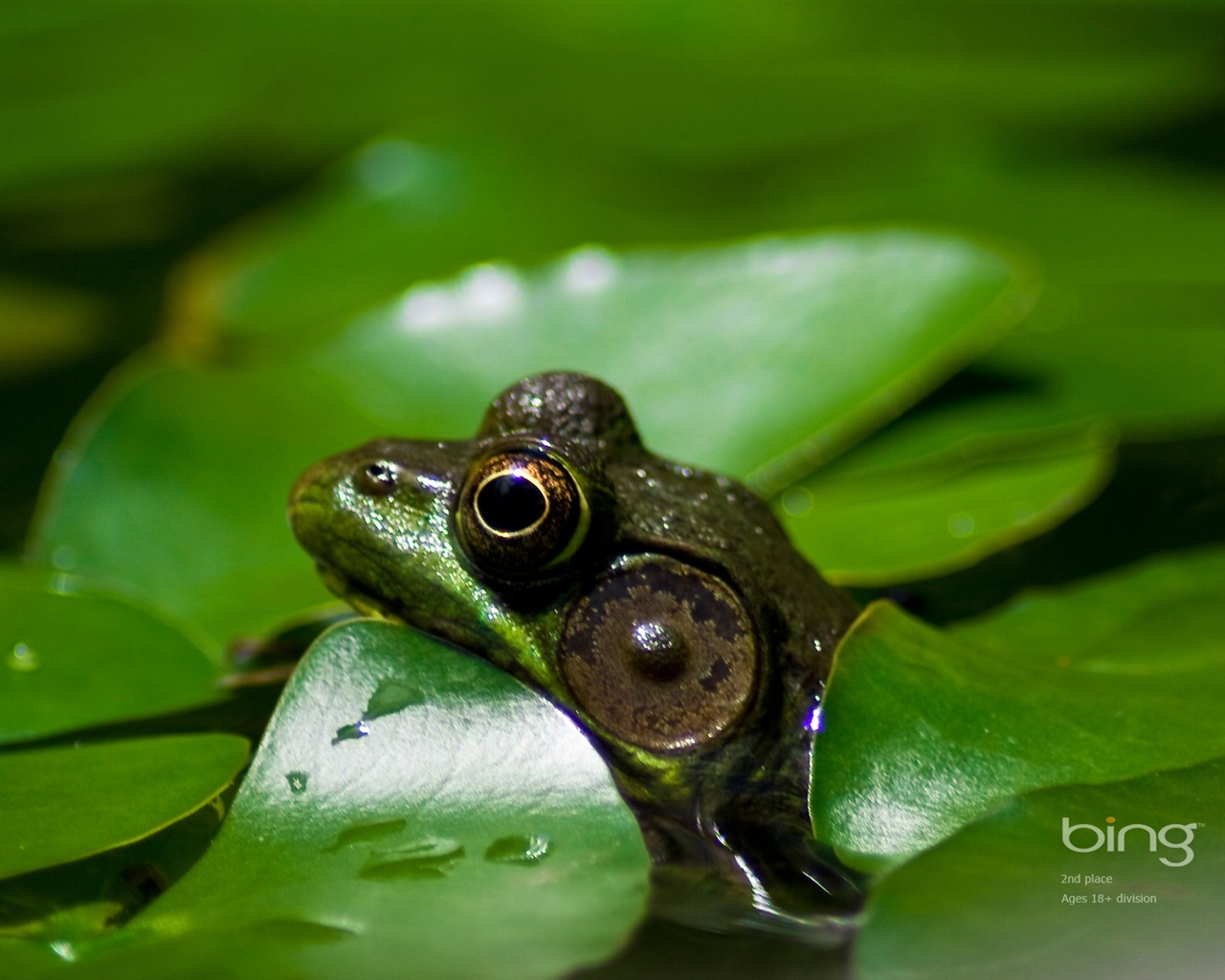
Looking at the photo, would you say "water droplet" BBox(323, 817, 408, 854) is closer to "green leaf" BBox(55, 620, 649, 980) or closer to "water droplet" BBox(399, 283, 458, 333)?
"green leaf" BBox(55, 620, 649, 980)

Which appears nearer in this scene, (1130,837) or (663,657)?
(1130,837)

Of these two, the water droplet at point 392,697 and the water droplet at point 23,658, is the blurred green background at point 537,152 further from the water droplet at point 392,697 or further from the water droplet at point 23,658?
the water droplet at point 392,697

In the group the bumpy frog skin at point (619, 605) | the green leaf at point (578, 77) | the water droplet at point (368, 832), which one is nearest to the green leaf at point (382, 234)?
the green leaf at point (578, 77)

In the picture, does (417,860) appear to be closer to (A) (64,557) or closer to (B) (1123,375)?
(A) (64,557)

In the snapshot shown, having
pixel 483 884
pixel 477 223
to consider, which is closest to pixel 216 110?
pixel 477 223

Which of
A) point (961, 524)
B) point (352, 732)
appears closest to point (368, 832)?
point (352, 732)

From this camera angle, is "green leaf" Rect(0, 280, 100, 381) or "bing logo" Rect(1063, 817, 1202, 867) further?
"green leaf" Rect(0, 280, 100, 381)

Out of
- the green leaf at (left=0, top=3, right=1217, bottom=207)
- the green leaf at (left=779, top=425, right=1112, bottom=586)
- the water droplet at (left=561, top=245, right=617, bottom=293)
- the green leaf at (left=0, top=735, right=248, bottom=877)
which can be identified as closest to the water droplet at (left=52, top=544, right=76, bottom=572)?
the green leaf at (left=0, top=735, right=248, bottom=877)
